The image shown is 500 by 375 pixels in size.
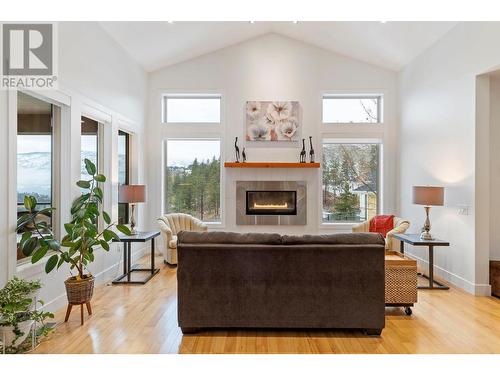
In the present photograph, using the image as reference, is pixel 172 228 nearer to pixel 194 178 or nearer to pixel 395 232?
pixel 194 178

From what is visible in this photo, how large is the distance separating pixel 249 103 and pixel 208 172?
160cm

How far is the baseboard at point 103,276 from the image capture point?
3633 millimetres

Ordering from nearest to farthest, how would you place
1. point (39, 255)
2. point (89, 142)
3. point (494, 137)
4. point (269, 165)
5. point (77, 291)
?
point (39, 255) → point (77, 291) → point (494, 137) → point (89, 142) → point (269, 165)

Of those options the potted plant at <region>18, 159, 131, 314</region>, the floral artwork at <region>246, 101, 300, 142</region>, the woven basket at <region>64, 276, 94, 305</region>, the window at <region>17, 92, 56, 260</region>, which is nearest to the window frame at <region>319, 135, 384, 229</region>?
the floral artwork at <region>246, 101, 300, 142</region>

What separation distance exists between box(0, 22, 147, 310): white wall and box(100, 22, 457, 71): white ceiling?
1.04 ft

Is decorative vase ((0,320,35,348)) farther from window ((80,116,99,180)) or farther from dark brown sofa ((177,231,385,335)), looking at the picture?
window ((80,116,99,180))

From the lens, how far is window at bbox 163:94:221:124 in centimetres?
679

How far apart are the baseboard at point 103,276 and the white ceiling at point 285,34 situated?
136 inches

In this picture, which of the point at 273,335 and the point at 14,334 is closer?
the point at 14,334

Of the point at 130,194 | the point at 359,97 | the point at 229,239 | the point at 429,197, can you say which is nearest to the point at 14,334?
the point at 229,239

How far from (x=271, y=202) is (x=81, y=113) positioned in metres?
3.75

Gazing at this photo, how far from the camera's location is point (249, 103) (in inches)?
261

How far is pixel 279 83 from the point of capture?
21.9ft

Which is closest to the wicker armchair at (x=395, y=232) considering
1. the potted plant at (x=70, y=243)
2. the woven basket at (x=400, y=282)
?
the woven basket at (x=400, y=282)
